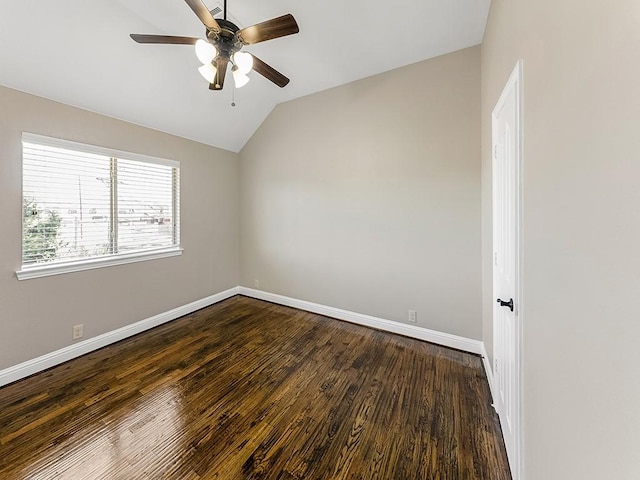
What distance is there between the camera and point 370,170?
307cm

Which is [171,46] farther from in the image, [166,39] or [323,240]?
[323,240]

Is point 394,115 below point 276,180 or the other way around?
the other way around

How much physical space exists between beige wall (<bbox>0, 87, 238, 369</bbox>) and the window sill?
0.18 feet

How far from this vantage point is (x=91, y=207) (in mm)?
2666

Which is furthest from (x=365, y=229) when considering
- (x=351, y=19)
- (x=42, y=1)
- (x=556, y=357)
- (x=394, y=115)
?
(x=42, y=1)

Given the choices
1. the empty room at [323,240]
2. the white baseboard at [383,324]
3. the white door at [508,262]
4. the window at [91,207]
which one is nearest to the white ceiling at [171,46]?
the empty room at [323,240]

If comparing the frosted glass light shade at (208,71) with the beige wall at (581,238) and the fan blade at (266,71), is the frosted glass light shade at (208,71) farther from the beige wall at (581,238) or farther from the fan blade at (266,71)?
the beige wall at (581,238)

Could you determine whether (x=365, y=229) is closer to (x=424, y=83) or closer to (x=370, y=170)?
(x=370, y=170)

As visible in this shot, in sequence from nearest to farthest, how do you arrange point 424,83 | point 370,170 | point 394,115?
point 424,83 < point 394,115 < point 370,170

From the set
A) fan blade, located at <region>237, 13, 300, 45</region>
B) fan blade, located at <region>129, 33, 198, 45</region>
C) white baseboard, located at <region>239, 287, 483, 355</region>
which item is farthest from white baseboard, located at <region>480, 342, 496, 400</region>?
fan blade, located at <region>129, 33, 198, 45</region>

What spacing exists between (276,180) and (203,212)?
1.19m

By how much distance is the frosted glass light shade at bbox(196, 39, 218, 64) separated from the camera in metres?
1.63

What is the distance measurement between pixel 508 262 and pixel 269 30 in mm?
2084

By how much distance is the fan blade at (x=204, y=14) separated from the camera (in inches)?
58.2
